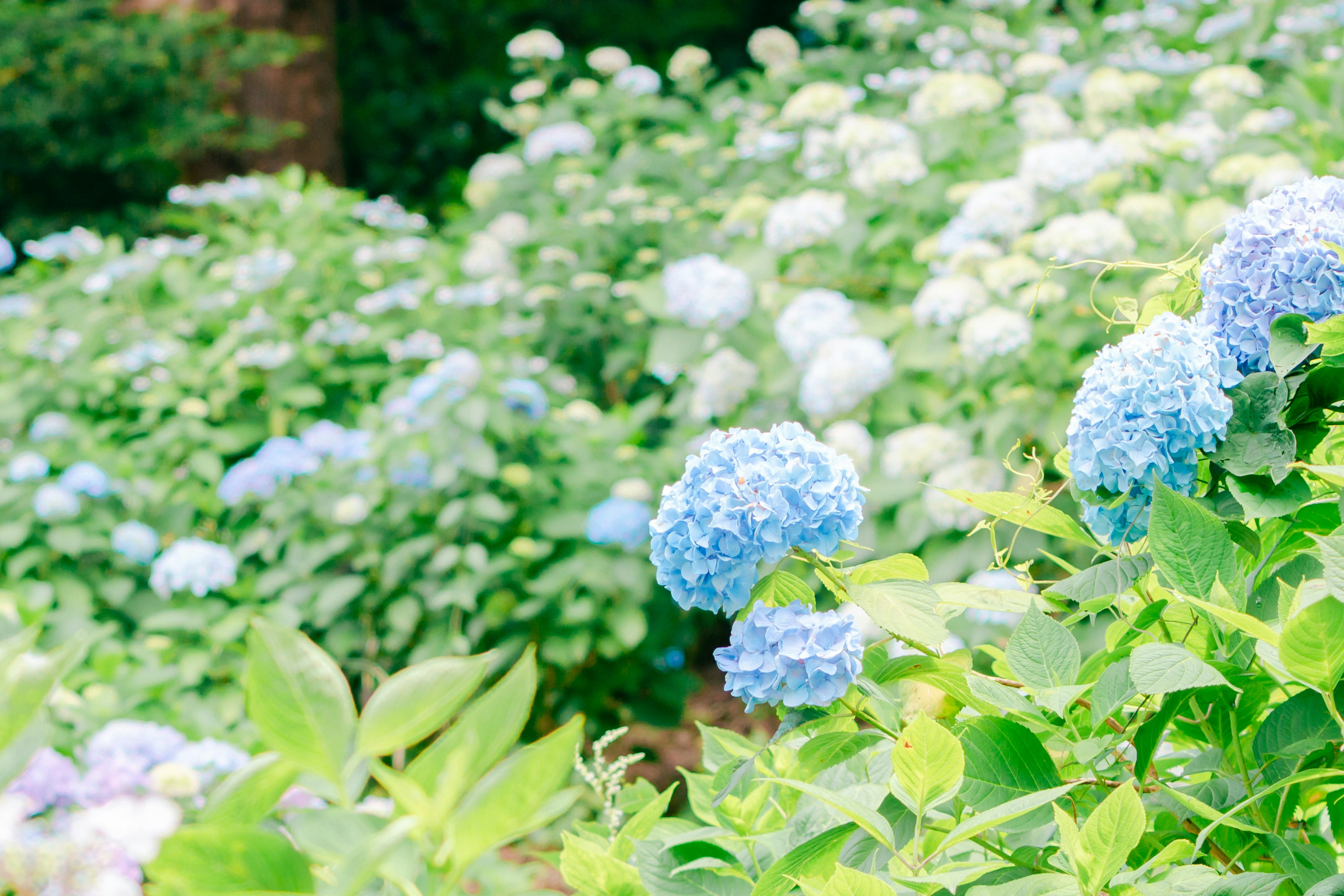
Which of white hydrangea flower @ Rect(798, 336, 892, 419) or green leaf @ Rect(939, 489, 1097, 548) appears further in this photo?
white hydrangea flower @ Rect(798, 336, 892, 419)

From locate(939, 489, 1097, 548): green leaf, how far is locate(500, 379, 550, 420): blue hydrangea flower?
217cm

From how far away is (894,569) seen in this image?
0.76 metres

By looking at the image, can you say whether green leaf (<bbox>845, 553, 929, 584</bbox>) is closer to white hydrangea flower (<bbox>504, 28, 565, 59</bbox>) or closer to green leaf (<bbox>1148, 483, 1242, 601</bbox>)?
green leaf (<bbox>1148, 483, 1242, 601</bbox>)

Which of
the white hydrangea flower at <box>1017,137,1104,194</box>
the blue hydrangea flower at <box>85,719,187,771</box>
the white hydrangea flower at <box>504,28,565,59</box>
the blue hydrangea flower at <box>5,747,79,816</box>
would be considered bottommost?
the blue hydrangea flower at <box>85,719,187,771</box>

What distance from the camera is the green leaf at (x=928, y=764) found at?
64cm

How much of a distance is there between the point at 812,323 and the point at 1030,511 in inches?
77.1

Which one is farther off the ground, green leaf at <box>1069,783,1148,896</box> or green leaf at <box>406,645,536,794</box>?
green leaf at <box>406,645,536,794</box>

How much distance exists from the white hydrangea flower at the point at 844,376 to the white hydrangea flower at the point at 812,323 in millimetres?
69

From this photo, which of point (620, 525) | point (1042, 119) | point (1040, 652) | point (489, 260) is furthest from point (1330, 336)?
point (489, 260)

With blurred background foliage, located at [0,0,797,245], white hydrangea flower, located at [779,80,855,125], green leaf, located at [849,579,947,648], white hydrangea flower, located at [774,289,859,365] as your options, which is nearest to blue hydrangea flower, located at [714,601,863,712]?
green leaf, located at [849,579,947,648]

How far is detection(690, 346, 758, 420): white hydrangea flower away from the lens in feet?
9.61

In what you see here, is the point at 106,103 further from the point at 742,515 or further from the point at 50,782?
the point at 742,515

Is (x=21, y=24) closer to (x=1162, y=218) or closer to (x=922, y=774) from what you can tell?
(x=1162, y=218)

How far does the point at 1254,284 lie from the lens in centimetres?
78
